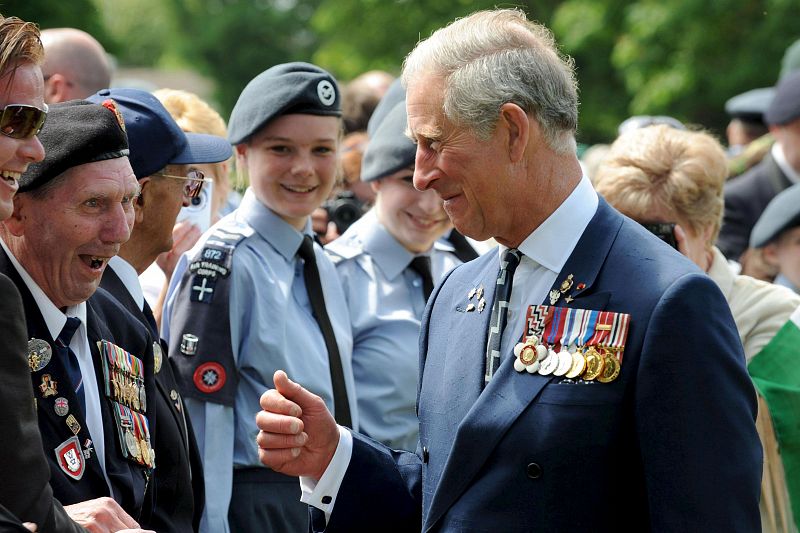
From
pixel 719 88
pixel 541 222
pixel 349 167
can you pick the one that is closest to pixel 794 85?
pixel 349 167

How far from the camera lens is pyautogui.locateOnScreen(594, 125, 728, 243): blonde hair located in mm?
4793

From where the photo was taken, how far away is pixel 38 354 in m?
3.35

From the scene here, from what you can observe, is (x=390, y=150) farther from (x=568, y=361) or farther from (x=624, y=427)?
(x=624, y=427)

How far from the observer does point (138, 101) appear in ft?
14.5

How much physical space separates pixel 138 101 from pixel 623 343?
224 centimetres

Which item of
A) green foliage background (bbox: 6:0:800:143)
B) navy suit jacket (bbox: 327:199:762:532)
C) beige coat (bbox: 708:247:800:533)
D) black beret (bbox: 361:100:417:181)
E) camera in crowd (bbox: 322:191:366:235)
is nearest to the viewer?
navy suit jacket (bbox: 327:199:762:532)

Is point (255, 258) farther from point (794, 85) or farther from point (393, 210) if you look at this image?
point (794, 85)

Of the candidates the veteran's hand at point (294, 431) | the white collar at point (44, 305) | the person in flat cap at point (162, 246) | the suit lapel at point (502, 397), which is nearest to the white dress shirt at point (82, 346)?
the white collar at point (44, 305)

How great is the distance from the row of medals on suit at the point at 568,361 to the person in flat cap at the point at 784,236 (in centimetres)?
320

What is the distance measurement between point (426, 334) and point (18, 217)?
1285 mm

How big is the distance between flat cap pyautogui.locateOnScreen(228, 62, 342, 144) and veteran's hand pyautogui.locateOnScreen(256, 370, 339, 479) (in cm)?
213

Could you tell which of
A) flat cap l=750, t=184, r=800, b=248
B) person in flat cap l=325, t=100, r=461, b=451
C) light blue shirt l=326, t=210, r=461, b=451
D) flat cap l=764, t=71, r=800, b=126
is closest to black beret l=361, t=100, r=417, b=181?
person in flat cap l=325, t=100, r=461, b=451

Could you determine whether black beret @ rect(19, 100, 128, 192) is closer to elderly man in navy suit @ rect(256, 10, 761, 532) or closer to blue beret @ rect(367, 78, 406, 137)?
elderly man in navy suit @ rect(256, 10, 761, 532)

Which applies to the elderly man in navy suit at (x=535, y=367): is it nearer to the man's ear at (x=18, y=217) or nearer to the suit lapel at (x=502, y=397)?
the suit lapel at (x=502, y=397)
